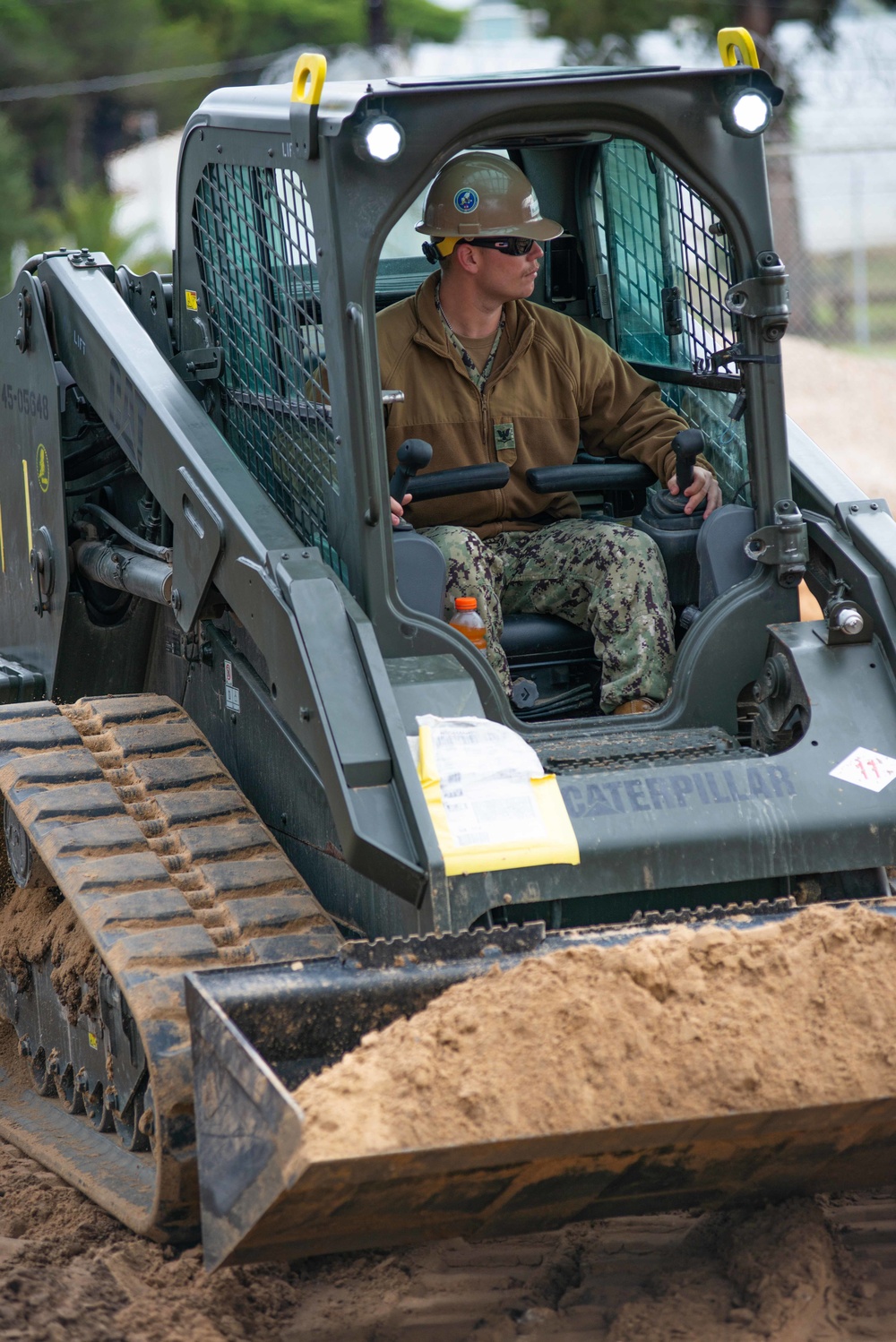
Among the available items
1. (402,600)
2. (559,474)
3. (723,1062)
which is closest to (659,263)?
(559,474)

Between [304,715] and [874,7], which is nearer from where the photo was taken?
[304,715]

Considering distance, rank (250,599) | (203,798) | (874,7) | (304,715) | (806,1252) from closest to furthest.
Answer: (806,1252) < (304,715) < (250,599) < (203,798) < (874,7)

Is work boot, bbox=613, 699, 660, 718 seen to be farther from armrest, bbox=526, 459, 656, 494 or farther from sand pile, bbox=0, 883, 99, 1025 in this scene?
sand pile, bbox=0, 883, 99, 1025

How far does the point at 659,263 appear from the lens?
17.7ft

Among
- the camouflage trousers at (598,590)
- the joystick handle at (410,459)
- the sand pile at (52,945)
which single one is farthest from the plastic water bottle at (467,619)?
the sand pile at (52,945)

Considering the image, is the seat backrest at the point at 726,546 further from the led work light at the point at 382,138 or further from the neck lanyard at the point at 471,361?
the led work light at the point at 382,138

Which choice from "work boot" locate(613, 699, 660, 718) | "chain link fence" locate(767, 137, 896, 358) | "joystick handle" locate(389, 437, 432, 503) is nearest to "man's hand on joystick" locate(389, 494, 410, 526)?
"joystick handle" locate(389, 437, 432, 503)

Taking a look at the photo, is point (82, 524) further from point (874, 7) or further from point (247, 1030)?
point (874, 7)

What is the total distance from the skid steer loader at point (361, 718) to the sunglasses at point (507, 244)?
1.50 ft

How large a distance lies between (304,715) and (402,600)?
47 centimetres

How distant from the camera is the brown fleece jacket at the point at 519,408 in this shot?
5043mm

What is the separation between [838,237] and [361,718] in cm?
2807

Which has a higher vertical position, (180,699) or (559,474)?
(559,474)

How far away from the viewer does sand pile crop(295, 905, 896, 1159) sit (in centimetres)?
313
